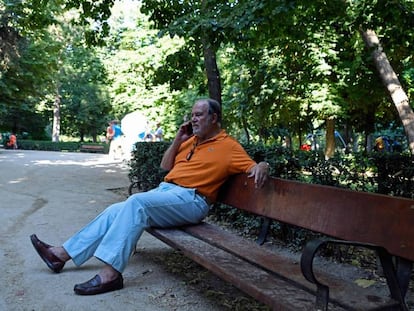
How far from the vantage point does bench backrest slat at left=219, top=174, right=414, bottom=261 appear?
96.5 inches

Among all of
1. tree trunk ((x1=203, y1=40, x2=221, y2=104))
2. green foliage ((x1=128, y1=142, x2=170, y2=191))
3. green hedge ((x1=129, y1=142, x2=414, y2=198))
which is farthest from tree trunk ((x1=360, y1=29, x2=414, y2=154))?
green hedge ((x1=129, y1=142, x2=414, y2=198))

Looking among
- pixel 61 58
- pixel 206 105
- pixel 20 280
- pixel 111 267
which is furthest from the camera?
pixel 61 58

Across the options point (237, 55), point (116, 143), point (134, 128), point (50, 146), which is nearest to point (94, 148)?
point (50, 146)

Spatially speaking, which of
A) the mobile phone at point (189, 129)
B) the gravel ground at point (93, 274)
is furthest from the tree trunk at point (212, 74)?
the mobile phone at point (189, 129)

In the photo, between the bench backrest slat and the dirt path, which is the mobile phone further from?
the dirt path

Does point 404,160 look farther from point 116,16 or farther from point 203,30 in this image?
point 116,16

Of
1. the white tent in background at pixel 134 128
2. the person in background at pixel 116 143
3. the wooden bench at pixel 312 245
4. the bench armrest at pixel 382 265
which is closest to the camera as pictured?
the bench armrest at pixel 382 265

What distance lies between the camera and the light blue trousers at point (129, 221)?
335 centimetres

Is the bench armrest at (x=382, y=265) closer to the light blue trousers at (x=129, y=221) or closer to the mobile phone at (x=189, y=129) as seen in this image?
the light blue trousers at (x=129, y=221)

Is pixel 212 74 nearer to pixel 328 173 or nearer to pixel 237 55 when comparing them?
pixel 237 55

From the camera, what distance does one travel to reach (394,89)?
29.8 feet

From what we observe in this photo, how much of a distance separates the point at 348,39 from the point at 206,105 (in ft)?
27.4

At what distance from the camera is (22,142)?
3419 cm

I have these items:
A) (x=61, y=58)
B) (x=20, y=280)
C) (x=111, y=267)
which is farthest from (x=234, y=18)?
(x=61, y=58)
